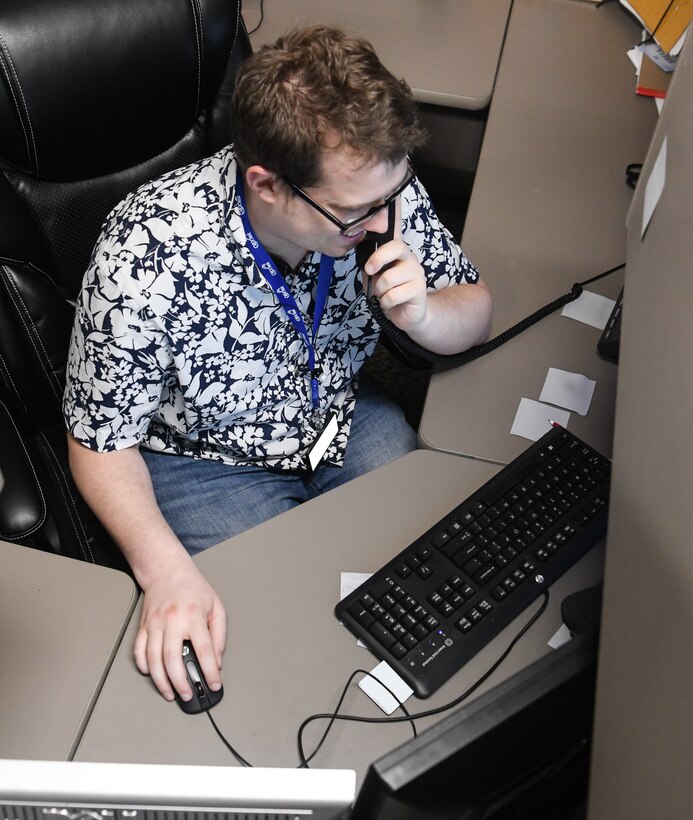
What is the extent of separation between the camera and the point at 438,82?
1.79 m

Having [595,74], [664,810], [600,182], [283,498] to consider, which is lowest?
[283,498]

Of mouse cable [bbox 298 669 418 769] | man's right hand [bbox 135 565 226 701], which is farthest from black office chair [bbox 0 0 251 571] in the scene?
mouse cable [bbox 298 669 418 769]

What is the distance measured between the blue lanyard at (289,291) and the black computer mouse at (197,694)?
1.62 ft

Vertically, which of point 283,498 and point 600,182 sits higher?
point 600,182

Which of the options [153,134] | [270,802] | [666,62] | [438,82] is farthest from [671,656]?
[666,62]

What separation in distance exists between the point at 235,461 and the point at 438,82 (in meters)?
0.98

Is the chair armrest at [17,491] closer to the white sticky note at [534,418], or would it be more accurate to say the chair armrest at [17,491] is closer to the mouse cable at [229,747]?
the mouse cable at [229,747]

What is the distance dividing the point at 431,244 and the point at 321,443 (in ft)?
1.22

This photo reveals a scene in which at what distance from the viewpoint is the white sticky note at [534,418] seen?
1259mm

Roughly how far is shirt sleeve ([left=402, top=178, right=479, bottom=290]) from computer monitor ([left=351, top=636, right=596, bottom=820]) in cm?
76

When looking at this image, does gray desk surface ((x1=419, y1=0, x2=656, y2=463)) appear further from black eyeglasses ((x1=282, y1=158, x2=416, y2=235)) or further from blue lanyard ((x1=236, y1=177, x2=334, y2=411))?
black eyeglasses ((x1=282, y1=158, x2=416, y2=235))

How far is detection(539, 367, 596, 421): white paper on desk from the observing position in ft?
4.24

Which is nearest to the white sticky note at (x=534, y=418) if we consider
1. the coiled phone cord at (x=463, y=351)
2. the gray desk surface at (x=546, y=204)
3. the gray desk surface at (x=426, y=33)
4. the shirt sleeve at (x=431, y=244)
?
the gray desk surface at (x=546, y=204)

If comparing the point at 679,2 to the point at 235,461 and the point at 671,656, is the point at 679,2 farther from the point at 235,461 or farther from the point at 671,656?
the point at 671,656
